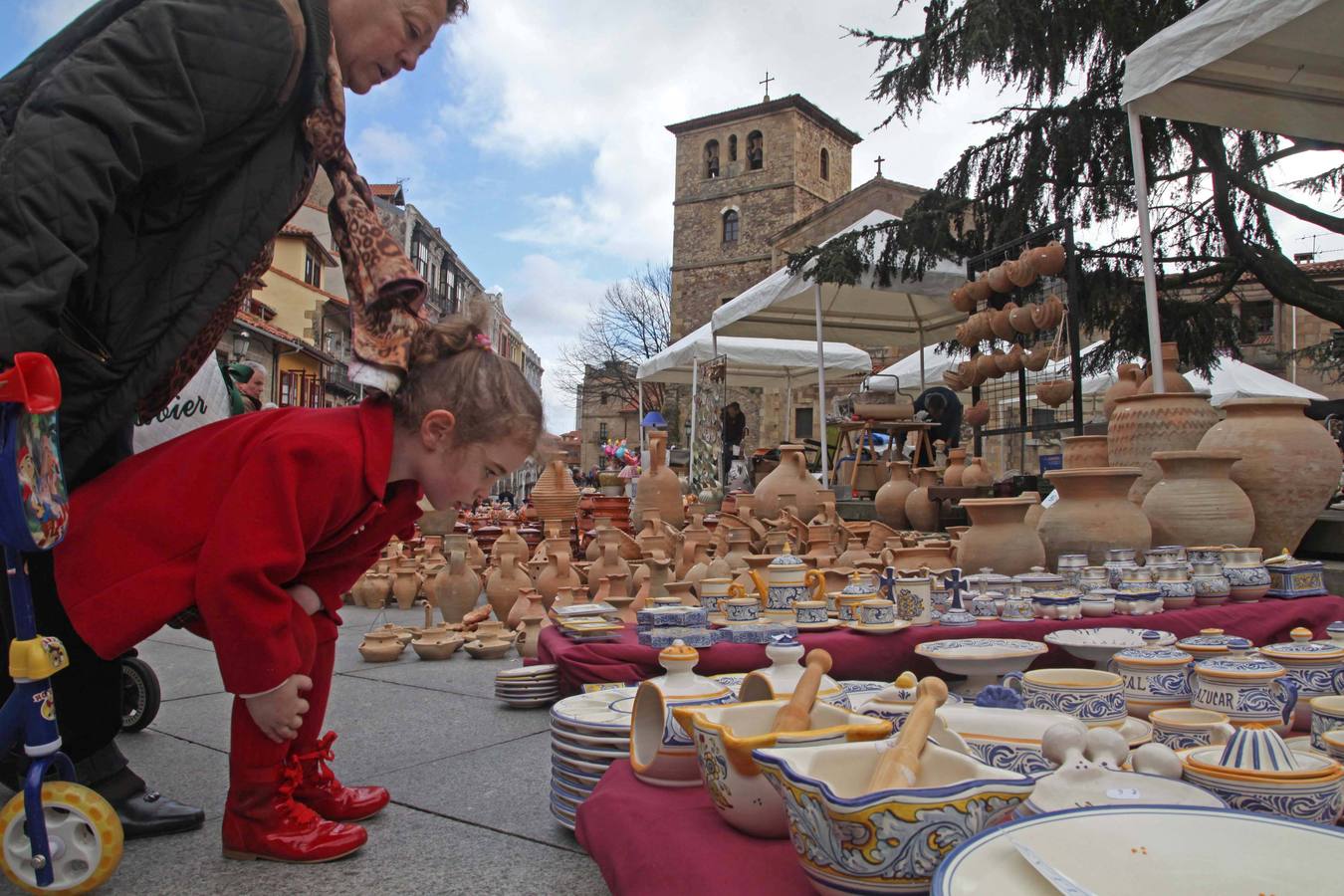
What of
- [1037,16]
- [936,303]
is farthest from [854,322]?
[1037,16]

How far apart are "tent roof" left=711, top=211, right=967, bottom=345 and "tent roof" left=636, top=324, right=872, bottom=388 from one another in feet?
3.88

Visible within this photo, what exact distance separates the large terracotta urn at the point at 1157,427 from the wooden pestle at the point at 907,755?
3.78 meters

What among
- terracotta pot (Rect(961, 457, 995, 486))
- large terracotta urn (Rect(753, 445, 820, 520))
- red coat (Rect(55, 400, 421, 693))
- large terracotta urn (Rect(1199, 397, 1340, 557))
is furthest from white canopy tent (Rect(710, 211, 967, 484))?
red coat (Rect(55, 400, 421, 693))

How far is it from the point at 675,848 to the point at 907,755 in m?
0.35

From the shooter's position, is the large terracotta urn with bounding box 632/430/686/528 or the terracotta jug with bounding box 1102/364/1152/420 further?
the large terracotta urn with bounding box 632/430/686/528

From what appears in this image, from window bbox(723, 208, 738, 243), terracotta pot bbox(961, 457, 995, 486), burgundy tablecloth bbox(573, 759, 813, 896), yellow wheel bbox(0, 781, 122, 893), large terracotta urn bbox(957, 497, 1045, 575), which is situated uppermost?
window bbox(723, 208, 738, 243)

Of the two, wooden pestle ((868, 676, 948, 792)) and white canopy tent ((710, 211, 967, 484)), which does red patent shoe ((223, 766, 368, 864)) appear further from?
white canopy tent ((710, 211, 967, 484))

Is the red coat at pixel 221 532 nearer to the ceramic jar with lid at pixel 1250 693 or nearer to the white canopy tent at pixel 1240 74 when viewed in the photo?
the ceramic jar with lid at pixel 1250 693

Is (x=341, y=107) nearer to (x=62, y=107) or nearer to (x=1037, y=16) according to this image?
(x=62, y=107)

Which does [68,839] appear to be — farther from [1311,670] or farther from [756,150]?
[756,150]

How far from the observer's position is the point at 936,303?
10.9 metres

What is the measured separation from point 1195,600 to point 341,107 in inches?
120

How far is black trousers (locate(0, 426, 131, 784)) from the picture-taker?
1598 millimetres

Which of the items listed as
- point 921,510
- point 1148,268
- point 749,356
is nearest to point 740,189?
point 749,356
